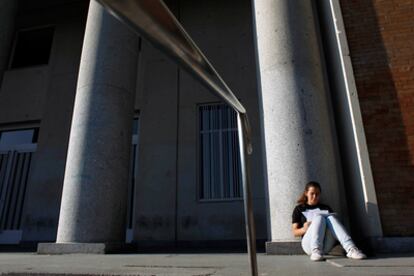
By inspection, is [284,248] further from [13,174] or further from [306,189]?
[13,174]

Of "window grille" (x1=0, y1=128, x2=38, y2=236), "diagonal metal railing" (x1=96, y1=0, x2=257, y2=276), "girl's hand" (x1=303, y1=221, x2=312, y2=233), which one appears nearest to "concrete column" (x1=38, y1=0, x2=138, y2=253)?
"girl's hand" (x1=303, y1=221, x2=312, y2=233)

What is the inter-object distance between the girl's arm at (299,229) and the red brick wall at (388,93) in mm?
1126

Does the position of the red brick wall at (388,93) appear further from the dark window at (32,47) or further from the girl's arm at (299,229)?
the dark window at (32,47)

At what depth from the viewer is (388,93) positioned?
4844 millimetres

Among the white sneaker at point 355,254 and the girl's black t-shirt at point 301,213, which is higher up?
the girl's black t-shirt at point 301,213

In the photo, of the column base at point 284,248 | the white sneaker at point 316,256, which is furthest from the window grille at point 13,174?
the white sneaker at point 316,256

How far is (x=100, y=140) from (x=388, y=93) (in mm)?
4646

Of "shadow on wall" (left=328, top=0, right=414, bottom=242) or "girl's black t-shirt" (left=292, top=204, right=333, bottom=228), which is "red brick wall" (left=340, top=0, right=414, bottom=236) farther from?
"girl's black t-shirt" (left=292, top=204, right=333, bottom=228)

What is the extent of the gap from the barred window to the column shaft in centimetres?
291

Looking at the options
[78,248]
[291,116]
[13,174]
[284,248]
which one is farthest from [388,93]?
[13,174]

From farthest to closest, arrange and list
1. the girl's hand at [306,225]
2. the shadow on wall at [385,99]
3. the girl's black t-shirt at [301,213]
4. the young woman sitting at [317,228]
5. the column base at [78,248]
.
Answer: the column base at [78,248] → the shadow on wall at [385,99] → the girl's black t-shirt at [301,213] → the girl's hand at [306,225] → the young woman sitting at [317,228]

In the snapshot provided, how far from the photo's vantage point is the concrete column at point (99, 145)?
557 centimetres

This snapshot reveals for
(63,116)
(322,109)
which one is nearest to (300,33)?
(322,109)

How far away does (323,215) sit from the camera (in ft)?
12.8
